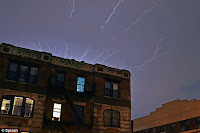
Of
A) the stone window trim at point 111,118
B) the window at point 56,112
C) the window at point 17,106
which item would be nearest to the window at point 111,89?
the stone window trim at point 111,118

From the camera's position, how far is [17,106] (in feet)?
78.7

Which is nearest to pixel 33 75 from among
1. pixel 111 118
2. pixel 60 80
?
pixel 60 80

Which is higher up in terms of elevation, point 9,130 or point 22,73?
point 22,73

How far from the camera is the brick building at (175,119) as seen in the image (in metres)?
44.8

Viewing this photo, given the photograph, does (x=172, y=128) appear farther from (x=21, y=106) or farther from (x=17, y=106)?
(x=17, y=106)

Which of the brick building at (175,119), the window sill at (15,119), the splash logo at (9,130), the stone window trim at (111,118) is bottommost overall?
the splash logo at (9,130)

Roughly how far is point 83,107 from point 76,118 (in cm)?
156

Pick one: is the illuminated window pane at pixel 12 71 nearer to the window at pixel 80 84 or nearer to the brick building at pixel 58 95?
the brick building at pixel 58 95

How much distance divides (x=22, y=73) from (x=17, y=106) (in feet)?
11.4

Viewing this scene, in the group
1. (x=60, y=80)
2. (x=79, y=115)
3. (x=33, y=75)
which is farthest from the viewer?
(x=60, y=80)

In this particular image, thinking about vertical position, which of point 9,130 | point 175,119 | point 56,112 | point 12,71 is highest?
point 12,71

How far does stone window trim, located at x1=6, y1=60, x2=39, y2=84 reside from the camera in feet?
81.6

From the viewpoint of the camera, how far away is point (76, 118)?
2667cm

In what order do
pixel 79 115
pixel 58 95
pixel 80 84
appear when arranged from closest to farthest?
pixel 58 95 → pixel 79 115 → pixel 80 84
